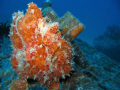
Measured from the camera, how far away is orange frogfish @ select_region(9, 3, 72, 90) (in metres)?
2.07

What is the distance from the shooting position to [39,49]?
2.07 metres

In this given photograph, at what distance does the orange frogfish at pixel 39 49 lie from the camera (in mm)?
2072

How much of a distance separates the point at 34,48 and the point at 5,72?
1.73 m

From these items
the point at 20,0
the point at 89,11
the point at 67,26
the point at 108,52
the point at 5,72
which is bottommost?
the point at 5,72

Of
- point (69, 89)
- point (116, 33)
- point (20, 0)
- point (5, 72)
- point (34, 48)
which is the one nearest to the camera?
point (34, 48)

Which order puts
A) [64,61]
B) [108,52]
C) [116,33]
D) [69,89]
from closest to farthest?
[64,61] < [69,89] < [108,52] < [116,33]

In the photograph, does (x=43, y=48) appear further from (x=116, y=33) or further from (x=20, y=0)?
(x=20, y=0)

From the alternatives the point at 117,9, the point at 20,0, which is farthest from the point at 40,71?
the point at 117,9

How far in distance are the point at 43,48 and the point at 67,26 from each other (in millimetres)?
1632

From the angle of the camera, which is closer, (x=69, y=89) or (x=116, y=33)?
(x=69, y=89)

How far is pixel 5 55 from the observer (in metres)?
3.63

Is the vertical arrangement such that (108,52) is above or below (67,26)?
above

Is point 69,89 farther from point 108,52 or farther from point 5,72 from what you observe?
point 108,52

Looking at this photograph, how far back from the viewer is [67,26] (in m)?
3.38
